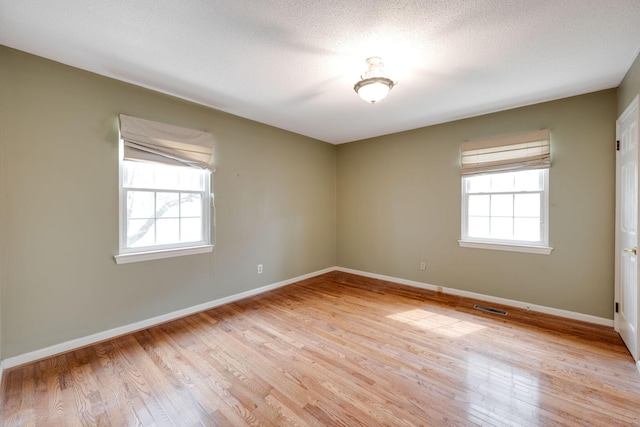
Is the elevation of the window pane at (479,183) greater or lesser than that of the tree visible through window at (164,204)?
greater

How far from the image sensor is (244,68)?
241 centimetres

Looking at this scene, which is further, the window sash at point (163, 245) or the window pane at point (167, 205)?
the window pane at point (167, 205)

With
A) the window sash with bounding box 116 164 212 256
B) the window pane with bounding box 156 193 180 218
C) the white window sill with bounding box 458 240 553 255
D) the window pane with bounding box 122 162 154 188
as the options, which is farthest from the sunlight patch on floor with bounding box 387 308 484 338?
the window pane with bounding box 122 162 154 188

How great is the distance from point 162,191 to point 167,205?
170 millimetres

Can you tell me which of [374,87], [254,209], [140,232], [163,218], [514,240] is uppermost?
[374,87]

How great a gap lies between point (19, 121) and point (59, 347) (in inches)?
75.9

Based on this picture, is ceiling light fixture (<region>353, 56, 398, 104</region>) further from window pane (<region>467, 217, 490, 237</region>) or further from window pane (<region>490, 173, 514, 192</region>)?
window pane (<region>467, 217, 490, 237</region>)

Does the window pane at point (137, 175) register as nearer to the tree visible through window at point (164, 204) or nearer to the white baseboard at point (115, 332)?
the tree visible through window at point (164, 204)

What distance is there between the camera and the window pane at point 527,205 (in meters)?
3.29

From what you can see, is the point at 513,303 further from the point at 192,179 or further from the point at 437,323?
the point at 192,179

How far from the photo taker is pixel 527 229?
11.0 ft

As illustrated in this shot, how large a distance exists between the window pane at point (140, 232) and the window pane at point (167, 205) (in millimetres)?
137

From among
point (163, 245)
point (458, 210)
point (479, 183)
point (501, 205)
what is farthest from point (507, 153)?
point (163, 245)

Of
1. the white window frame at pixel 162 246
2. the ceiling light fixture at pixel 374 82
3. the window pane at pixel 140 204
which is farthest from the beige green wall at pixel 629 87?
the window pane at pixel 140 204
